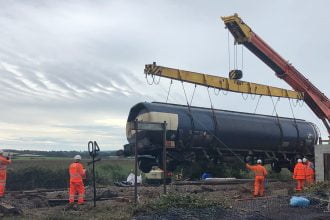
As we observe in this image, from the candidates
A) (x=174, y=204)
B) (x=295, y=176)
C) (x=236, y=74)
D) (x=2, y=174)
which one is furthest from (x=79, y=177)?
(x=236, y=74)

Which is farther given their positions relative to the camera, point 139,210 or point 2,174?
point 2,174

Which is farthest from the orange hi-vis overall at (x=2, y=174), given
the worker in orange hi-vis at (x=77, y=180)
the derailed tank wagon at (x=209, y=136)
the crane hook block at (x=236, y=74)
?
the crane hook block at (x=236, y=74)

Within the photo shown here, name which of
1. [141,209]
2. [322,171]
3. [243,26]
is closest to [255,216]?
[141,209]

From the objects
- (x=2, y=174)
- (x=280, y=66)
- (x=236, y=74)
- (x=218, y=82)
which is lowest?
(x=2, y=174)

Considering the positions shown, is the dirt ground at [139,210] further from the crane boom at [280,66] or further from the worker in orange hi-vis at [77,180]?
the crane boom at [280,66]

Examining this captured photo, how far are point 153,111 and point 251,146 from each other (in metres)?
5.79

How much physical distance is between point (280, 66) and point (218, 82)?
421 centimetres

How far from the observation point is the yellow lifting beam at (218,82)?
17.9 meters

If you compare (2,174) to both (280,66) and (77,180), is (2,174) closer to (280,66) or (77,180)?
(77,180)

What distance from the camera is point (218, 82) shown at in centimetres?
2016

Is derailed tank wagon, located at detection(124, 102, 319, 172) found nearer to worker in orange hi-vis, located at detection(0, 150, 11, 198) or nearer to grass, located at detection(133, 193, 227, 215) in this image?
worker in orange hi-vis, located at detection(0, 150, 11, 198)

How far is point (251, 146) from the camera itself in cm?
2119

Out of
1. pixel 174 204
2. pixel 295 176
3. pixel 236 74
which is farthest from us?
pixel 236 74

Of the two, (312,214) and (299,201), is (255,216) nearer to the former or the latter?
(312,214)
